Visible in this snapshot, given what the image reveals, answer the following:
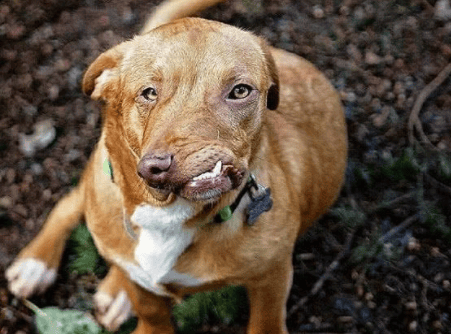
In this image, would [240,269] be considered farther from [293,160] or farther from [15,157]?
[15,157]

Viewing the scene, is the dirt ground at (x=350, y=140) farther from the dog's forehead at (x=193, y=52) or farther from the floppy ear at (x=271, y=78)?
the dog's forehead at (x=193, y=52)

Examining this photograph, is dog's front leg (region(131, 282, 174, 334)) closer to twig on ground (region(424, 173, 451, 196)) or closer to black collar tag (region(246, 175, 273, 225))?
black collar tag (region(246, 175, 273, 225))

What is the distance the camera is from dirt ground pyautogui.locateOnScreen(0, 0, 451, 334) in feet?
14.0

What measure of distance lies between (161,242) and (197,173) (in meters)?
0.81

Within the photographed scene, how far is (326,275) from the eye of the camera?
432cm

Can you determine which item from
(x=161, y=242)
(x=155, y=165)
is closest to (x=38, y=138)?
(x=161, y=242)

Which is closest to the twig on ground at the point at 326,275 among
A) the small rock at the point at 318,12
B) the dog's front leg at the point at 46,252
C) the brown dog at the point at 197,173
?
the brown dog at the point at 197,173

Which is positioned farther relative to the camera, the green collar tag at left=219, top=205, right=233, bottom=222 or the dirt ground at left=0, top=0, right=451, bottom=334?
the dirt ground at left=0, top=0, right=451, bottom=334

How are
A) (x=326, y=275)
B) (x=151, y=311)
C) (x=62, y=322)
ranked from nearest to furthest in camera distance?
(x=151, y=311), (x=62, y=322), (x=326, y=275)

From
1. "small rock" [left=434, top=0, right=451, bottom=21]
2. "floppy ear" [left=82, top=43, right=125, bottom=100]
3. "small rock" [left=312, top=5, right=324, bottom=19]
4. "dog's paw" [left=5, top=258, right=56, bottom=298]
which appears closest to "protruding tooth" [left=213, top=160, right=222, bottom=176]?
"floppy ear" [left=82, top=43, right=125, bottom=100]

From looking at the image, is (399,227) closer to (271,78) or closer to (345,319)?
(345,319)

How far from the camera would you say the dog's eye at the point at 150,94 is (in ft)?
8.93

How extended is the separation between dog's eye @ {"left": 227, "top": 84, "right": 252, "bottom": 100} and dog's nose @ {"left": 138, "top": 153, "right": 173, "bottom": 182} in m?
0.49

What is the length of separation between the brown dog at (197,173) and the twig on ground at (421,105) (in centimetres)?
91
